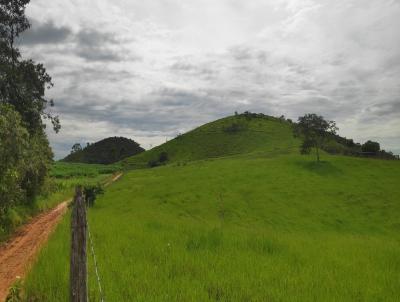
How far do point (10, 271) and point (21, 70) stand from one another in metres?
19.7

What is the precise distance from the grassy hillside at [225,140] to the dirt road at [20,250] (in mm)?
98430

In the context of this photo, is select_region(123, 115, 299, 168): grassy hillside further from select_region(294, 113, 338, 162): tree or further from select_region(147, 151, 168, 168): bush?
select_region(294, 113, 338, 162): tree

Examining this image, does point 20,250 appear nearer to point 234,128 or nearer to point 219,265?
point 219,265

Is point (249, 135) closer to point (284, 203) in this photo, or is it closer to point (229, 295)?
point (284, 203)

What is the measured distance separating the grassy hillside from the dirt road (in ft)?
323

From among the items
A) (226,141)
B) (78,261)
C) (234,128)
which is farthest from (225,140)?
(78,261)

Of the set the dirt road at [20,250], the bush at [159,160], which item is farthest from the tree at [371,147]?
the dirt road at [20,250]

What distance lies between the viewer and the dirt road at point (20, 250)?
46.6 feet

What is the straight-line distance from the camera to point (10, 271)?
15.3m

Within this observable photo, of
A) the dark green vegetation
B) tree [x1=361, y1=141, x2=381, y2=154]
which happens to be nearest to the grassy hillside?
tree [x1=361, y1=141, x2=381, y2=154]

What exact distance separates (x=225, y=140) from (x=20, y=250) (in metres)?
127

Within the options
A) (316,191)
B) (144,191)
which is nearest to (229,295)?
(144,191)

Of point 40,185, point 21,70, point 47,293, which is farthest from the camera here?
point 40,185

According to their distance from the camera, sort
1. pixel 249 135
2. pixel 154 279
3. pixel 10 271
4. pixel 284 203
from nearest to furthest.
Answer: pixel 154 279, pixel 10 271, pixel 284 203, pixel 249 135
